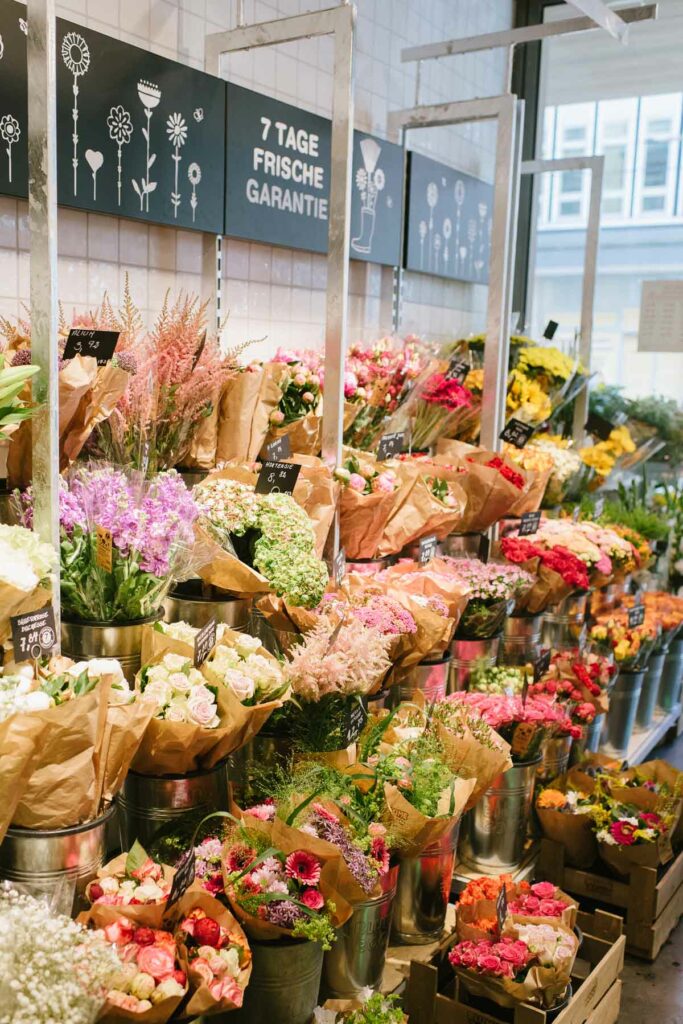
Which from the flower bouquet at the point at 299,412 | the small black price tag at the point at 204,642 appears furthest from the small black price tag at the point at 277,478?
the small black price tag at the point at 204,642

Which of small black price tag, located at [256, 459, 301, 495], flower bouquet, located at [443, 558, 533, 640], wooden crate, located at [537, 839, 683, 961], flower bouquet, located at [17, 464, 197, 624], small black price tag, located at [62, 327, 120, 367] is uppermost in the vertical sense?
small black price tag, located at [62, 327, 120, 367]

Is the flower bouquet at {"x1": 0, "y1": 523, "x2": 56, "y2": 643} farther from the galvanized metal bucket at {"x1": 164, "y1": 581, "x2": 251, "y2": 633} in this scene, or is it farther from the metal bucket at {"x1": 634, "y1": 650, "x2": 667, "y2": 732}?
the metal bucket at {"x1": 634, "y1": 650, "x2": 667, "y2": 732}

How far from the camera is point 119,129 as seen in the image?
3.12 meters

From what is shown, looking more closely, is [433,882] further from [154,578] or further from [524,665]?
[524,665]

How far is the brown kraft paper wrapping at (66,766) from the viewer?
1.64m

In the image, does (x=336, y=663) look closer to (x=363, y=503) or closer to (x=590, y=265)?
(x=363, y=503)

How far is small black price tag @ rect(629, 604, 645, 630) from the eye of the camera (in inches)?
174

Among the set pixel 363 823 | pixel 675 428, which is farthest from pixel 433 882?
pixel 675 428

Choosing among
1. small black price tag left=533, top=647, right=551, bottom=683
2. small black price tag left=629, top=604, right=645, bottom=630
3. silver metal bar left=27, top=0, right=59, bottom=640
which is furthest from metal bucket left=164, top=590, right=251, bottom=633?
small black price tag left=629, top=604, right=645, bottom=630

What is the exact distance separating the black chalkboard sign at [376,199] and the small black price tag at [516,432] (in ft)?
3.48

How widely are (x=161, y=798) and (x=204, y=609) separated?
1.85ft

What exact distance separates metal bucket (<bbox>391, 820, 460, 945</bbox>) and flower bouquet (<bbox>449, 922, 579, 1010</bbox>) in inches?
7.5

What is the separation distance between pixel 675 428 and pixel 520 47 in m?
2.69

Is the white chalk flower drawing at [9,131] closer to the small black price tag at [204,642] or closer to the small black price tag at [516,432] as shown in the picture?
the small black price tag at [204,642]
